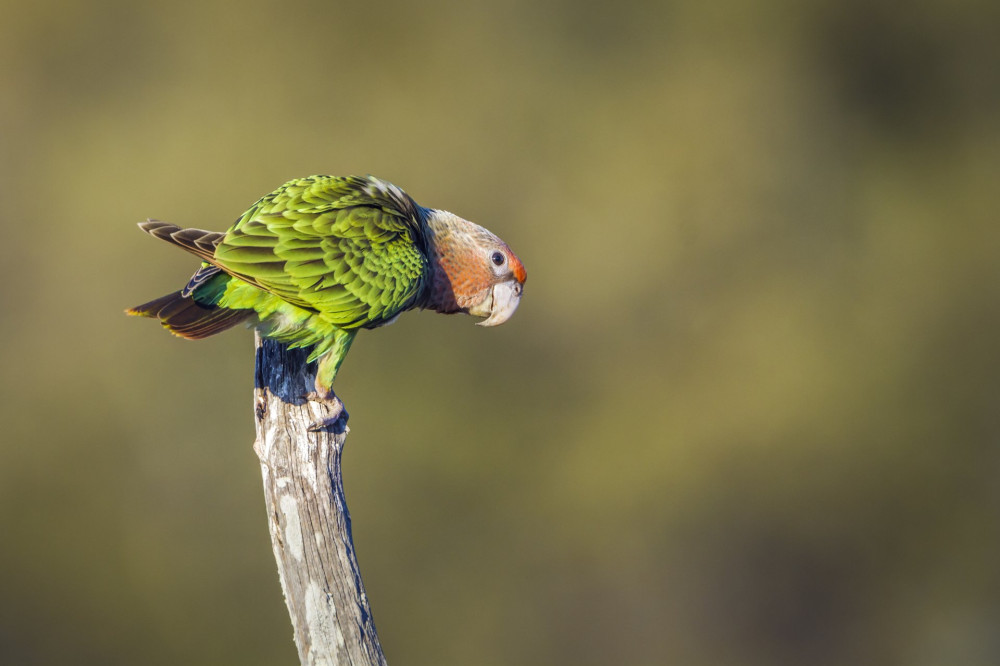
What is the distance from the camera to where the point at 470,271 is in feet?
15.1

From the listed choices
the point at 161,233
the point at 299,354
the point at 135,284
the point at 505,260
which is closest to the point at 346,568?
the point at 299,354

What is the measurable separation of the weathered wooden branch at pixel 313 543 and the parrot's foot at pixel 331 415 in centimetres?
3

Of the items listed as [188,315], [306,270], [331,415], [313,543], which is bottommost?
[313,543]

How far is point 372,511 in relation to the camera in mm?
8180

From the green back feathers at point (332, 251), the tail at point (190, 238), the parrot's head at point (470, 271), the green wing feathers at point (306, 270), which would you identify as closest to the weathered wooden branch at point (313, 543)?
the green wing feathers at point (306, 270)

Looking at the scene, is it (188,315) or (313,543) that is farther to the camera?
(188,315)

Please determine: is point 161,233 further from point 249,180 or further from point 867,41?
→ point 867,41

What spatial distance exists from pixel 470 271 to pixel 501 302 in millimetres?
302

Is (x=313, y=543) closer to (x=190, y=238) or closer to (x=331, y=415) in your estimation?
(x=331, y=415)

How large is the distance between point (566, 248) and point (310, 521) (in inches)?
221

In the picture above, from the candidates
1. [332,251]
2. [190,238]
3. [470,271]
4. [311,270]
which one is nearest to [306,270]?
[311,270]

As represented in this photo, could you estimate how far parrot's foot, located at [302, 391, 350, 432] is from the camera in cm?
349

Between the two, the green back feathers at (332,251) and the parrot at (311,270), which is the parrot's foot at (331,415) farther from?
the green back feathers at (332,251)

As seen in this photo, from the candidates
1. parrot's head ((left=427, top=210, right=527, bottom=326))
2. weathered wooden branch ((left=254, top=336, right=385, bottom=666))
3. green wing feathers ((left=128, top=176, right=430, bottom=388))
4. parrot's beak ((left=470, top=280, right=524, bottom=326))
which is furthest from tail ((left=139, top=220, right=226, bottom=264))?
parrot's beak ((left=470, top=280, right=524, bottom=326))
